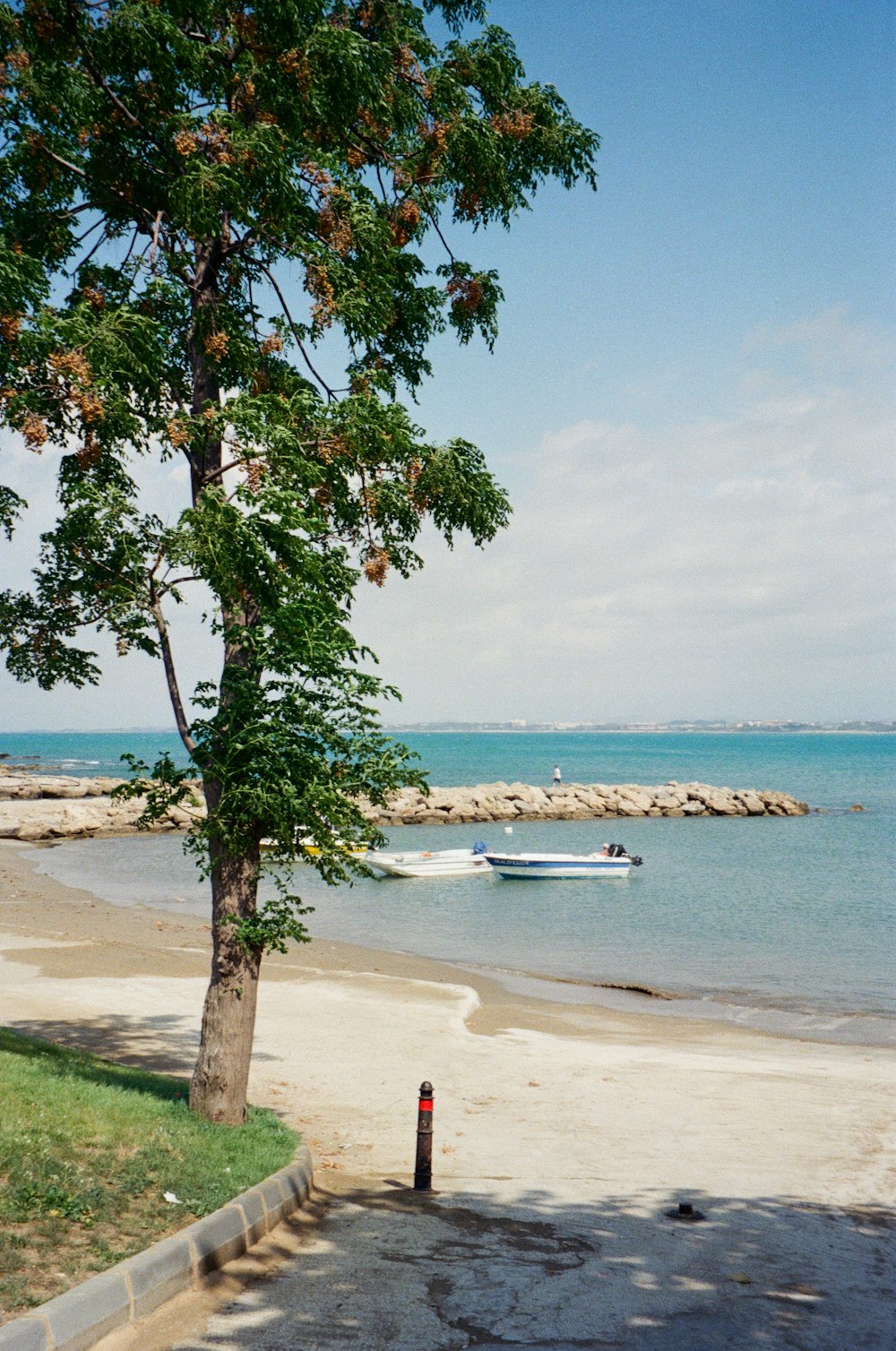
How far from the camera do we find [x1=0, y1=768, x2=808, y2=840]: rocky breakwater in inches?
2256

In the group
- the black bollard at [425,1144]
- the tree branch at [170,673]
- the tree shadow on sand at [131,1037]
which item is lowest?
the tree shadow on sand at [131,1037]

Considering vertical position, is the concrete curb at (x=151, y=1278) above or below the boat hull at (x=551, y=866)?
above

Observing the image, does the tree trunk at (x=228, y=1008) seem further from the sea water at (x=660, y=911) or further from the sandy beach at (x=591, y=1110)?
the sea water at (x=660, y=911)

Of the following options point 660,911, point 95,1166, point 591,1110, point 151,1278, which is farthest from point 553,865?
point 151,1278

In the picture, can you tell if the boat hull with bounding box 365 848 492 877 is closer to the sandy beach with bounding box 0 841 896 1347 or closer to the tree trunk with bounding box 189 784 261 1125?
the sandy beach with bounding box 0 841 896 1347

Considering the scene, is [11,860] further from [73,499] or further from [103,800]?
[73,499]

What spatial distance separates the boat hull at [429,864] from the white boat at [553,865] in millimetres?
874

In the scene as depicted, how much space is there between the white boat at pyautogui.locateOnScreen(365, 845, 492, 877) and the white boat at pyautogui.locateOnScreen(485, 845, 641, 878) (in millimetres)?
863

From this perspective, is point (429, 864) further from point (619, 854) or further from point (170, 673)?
point (170, 673)

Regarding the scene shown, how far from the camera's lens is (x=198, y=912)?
31188 mm

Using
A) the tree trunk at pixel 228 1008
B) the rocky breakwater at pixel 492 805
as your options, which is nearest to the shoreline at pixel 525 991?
the tree trunk at pixel 228 1008

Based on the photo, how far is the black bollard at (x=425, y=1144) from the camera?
9.00 metres

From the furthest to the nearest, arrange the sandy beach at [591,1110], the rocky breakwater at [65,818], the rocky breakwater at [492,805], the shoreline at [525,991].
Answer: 1. the rocky breakwater at [492,805]
2. the rocky breakwater at [65,818]
3. the shoreline at [525,991]
4. the sandy beach at [591,1110]

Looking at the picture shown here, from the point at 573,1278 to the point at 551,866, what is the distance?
33399 millimetres
